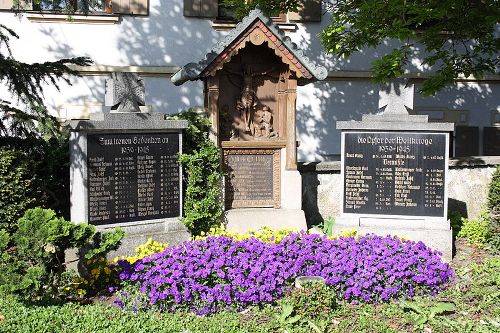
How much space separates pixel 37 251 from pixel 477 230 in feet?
22.8

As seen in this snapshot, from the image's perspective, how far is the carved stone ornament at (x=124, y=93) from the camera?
8305mm

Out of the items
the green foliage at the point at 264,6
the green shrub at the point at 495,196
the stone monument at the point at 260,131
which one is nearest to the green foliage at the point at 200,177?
the stone monument at the point at 260,131

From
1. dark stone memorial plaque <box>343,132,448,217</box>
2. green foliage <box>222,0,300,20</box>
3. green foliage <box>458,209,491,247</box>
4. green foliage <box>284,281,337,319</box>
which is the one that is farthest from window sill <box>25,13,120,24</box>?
green foliage <box>284,281,337,319</box>

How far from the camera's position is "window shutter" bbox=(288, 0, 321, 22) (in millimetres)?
14078

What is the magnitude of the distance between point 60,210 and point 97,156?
1.49 m

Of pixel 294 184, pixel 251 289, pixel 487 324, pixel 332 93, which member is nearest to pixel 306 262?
pixel 251 289

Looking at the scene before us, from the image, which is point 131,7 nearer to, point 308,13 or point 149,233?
point 308,13

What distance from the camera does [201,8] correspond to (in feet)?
45.3

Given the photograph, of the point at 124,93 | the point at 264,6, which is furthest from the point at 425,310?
the point at 264,6

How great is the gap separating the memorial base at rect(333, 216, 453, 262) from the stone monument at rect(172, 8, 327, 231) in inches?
31.6

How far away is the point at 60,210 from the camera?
29.3 feet

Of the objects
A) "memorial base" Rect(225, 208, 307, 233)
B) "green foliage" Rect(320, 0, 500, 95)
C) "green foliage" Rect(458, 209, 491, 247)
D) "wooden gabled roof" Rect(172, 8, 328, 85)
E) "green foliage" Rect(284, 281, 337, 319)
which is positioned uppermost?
"green foliage" Rect(320, 0, 500, 95)

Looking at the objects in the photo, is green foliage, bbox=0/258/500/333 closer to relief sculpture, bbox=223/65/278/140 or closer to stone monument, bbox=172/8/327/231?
stone monument, bbox=172/8/327/231

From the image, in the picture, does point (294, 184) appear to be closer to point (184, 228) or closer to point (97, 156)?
point (184, 228)
